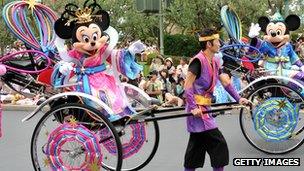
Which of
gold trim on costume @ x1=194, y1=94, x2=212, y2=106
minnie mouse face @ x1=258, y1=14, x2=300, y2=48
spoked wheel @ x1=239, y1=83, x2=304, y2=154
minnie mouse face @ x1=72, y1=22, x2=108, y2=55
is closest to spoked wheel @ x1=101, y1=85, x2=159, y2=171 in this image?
minnie mouse face @ x1=72, y1=22, x2=108, y2=55

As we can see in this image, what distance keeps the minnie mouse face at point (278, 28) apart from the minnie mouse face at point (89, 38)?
9.58 ft

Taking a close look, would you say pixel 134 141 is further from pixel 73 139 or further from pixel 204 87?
pixel 204 87

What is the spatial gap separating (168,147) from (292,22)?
8.31 ft

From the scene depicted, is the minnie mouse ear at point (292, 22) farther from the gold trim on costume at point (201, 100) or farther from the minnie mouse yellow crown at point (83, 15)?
the minnie mouse yellow crown at point (83, 15)

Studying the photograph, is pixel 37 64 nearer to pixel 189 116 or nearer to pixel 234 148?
pixel 189 116

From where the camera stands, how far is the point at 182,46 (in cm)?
2552

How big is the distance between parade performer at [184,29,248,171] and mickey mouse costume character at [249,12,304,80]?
220cm

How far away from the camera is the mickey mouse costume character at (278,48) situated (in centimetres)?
771

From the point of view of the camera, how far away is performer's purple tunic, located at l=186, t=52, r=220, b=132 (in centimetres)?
555

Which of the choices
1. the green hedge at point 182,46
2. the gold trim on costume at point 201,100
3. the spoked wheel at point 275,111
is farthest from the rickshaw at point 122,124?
the green hedge at point 182,46

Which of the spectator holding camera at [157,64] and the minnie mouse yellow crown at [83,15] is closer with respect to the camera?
the minnie mouse yellow crown at [83,15]

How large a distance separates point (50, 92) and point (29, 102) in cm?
800

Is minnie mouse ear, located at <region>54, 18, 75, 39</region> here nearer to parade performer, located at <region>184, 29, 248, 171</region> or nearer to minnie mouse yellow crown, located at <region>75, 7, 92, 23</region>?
minnie mouse yellow crown, located at <region>75, 7, 92, 23</region>

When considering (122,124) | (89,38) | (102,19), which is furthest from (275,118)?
(89,38)
